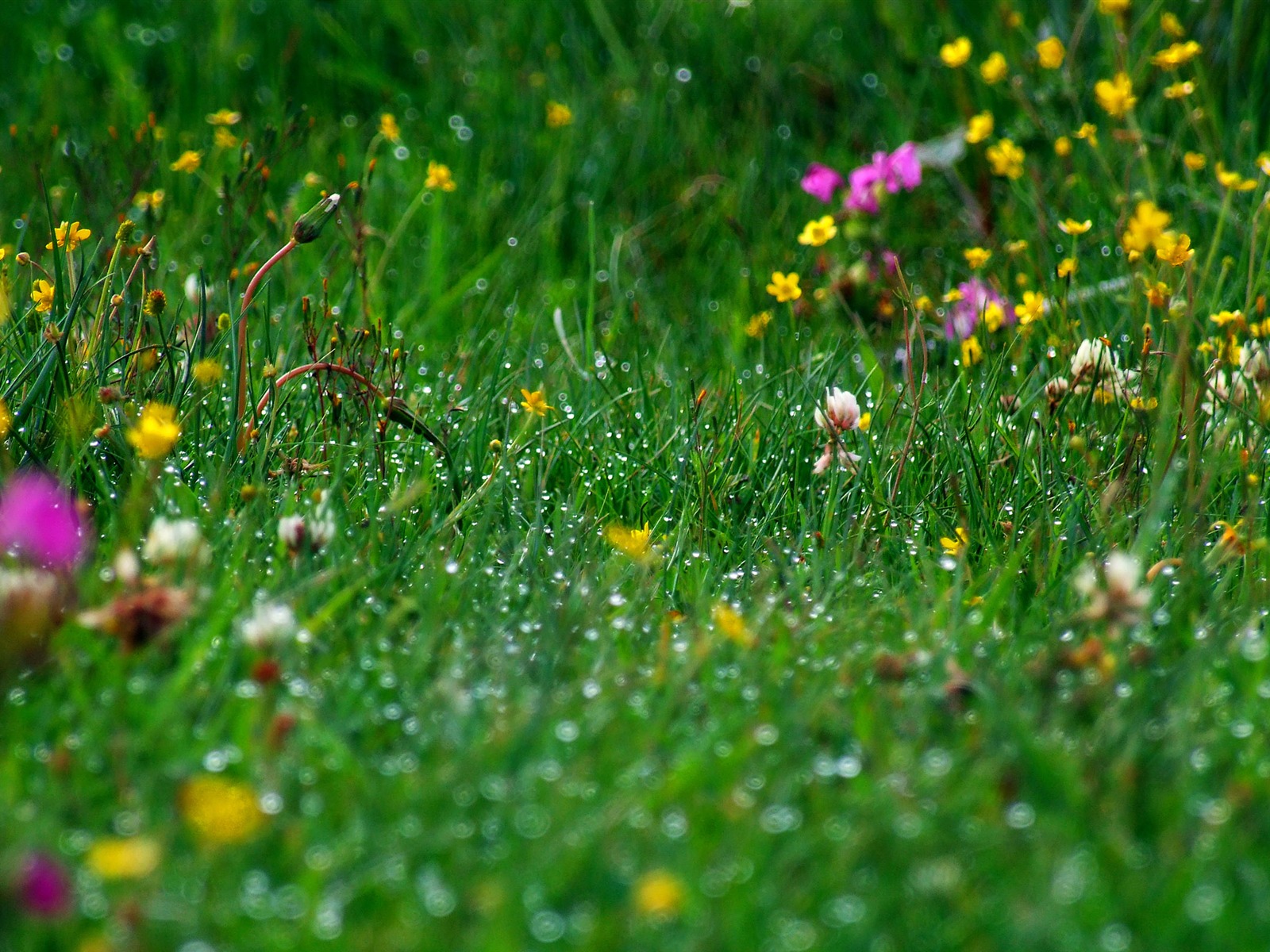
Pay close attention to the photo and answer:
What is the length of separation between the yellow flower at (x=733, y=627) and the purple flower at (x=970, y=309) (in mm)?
1258

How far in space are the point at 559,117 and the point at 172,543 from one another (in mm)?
2422

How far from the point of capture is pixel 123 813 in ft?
3.77

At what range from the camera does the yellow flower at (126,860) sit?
101 cm

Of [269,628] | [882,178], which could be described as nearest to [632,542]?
[269,628]

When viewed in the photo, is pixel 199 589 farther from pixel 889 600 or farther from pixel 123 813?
pixel 889 600

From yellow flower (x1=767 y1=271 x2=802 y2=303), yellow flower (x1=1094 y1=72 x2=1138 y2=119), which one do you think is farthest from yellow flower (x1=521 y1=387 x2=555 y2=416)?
yellow flower (x1=1094 y1=72 x2=1138 y2=119)

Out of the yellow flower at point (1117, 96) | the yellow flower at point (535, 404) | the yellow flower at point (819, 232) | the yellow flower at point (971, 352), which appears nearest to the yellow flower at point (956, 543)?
the yellow flower at point (971, 352)

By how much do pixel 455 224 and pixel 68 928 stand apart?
8.29ft

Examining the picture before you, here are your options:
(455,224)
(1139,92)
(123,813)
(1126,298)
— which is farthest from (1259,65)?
(123,813)

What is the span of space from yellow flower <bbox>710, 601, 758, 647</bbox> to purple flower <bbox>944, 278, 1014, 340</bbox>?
49.5 inches

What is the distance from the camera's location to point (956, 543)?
1884 mm

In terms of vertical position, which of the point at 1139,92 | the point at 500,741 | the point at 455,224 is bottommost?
the point at 455,224

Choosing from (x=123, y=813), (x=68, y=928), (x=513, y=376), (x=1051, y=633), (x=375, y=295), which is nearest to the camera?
(x=68, y=928)

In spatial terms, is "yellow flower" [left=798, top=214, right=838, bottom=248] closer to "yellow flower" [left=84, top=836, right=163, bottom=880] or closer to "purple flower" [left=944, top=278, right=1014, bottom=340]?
"purple flower" [left=944, top=278, right=1014, bottom=340]
